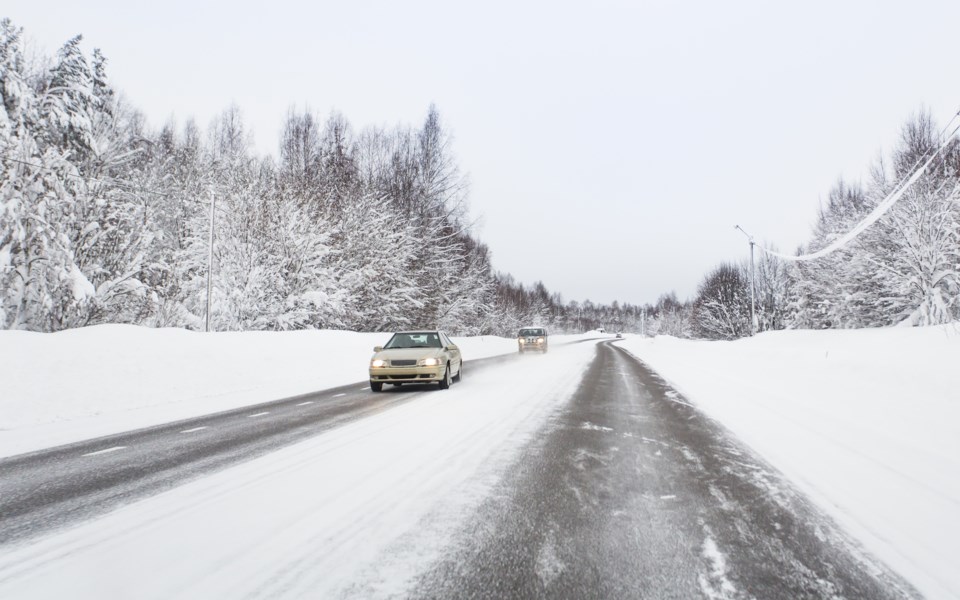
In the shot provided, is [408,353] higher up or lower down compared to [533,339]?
higher up

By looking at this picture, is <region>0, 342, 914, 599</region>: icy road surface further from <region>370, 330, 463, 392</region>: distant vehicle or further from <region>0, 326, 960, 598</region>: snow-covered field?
<region>370, 330, 463, 392</region>: distant vehicle

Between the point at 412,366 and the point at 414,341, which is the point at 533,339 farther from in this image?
the point at 412,366

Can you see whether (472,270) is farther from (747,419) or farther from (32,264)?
(747,419)

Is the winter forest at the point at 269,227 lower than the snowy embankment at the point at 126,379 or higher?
higher

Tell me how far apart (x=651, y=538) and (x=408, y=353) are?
893cm

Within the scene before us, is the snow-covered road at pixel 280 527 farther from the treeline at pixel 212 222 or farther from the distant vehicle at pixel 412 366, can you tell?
the treeline at pixel 212 222

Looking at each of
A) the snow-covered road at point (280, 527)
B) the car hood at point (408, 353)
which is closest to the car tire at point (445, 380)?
the car hood at point (408, 353)

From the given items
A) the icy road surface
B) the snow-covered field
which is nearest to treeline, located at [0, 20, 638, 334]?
the snow-covered field

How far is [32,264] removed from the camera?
574 inches

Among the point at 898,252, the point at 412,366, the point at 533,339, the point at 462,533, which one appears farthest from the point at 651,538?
the point at 898,252

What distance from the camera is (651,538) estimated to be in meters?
3.01

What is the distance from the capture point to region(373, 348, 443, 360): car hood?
11172 millimetres

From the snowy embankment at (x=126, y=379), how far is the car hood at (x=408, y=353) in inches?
84.9

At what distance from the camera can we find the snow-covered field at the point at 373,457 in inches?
103
